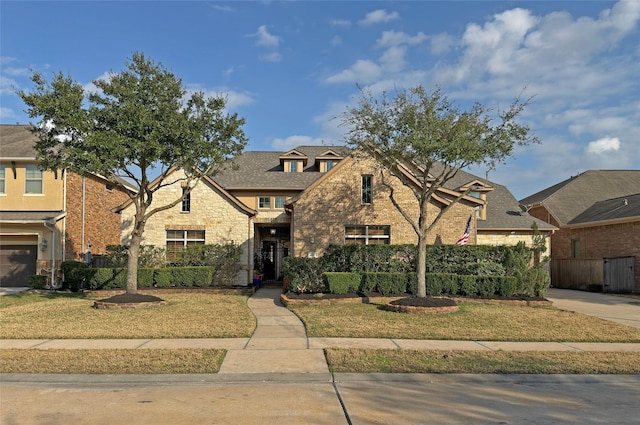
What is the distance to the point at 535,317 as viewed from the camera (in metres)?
14.2

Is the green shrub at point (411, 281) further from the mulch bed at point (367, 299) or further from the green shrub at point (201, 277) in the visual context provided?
the green shrub at point (201, 277)

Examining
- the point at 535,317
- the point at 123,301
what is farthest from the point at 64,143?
the point at 535,317

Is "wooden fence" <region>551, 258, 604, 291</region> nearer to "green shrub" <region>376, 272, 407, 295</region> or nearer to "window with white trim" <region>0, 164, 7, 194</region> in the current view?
"green shrub" <region>376, 272, 407, 295</region>

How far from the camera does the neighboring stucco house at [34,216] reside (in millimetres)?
23125

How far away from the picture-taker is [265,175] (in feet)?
98.7

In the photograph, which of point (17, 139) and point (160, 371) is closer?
point (160, 371)

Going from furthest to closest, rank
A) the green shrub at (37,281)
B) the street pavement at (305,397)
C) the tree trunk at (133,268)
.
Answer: the green shrub at (37,281)
the tree trunk at (133,268)
the street pavement at (305,397)

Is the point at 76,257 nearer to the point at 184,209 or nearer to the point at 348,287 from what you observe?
the point at 184,209

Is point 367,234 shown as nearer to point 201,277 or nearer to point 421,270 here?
point 421,270

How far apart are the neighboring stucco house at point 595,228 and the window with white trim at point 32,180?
1170 inches

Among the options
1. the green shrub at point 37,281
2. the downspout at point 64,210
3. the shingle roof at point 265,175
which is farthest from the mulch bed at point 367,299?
the downspout at point 64,210

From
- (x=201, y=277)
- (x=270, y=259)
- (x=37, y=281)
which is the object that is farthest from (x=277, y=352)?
(x=270, y=259)

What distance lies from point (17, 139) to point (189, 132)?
15142 mm

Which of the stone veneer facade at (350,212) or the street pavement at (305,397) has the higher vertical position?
the stone veneer facade at (350,212)
